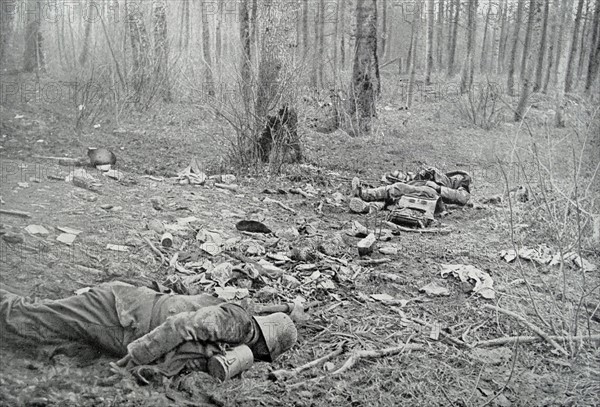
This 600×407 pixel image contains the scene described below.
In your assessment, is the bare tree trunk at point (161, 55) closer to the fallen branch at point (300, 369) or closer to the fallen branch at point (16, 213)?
the fallen branch at point (16, 213)

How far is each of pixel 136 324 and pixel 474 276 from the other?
2.65 m

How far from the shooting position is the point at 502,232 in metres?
5.58

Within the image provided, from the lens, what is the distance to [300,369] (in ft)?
9.19

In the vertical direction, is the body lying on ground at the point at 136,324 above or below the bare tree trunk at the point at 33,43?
below

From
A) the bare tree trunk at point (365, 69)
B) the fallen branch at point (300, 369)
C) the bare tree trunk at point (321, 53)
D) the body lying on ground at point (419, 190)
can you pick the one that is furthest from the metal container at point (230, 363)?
the bare tree trunk at point (321, 53)

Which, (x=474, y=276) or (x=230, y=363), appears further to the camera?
(x=474, y=276)

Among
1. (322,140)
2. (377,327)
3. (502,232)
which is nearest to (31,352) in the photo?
(377,327)

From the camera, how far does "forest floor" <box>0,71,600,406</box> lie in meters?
2.59

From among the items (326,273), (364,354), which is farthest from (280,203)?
(364,354)

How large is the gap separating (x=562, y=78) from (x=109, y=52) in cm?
965

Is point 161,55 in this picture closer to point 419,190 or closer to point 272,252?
point 419,190

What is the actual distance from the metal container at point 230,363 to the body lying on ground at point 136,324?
0.11 feet

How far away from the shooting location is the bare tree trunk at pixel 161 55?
1005 centimetres

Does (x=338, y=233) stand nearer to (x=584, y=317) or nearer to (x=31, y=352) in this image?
(x=584, y=317)
